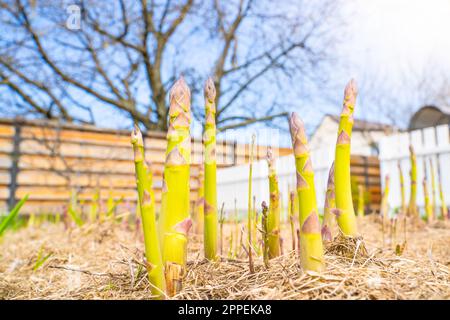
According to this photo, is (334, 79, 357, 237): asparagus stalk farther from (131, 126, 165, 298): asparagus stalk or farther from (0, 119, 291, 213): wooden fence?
(0, 119, 291, 213): wooden fence

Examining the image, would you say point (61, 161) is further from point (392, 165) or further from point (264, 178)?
point (392, 165)

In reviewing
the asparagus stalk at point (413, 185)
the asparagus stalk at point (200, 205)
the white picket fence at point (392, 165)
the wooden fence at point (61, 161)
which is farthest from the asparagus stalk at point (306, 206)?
the wooden fence at point (61, 161)

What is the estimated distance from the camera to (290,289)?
51 cm

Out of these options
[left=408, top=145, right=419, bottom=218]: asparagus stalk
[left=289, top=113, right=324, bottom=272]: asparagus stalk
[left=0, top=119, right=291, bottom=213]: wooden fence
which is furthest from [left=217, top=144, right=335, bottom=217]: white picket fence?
[left=289, top=113, right=324, bottom=272]: asparagus stalk

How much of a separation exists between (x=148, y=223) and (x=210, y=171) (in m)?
0.17

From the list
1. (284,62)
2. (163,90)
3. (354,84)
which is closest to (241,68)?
(284,62)

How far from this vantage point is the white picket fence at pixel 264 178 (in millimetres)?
4480

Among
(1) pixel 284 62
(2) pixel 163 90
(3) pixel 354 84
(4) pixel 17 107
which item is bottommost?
(3) pixel 354 84

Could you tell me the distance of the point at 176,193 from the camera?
0.53 meters

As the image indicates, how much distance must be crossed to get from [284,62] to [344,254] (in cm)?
710

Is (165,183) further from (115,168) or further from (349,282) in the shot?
(115,168)

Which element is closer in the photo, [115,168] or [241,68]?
[115,168]

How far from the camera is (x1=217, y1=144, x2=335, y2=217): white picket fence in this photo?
4480 mm

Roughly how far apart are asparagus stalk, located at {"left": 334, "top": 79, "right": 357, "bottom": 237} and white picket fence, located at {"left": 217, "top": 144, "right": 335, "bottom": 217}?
3.19 metres
